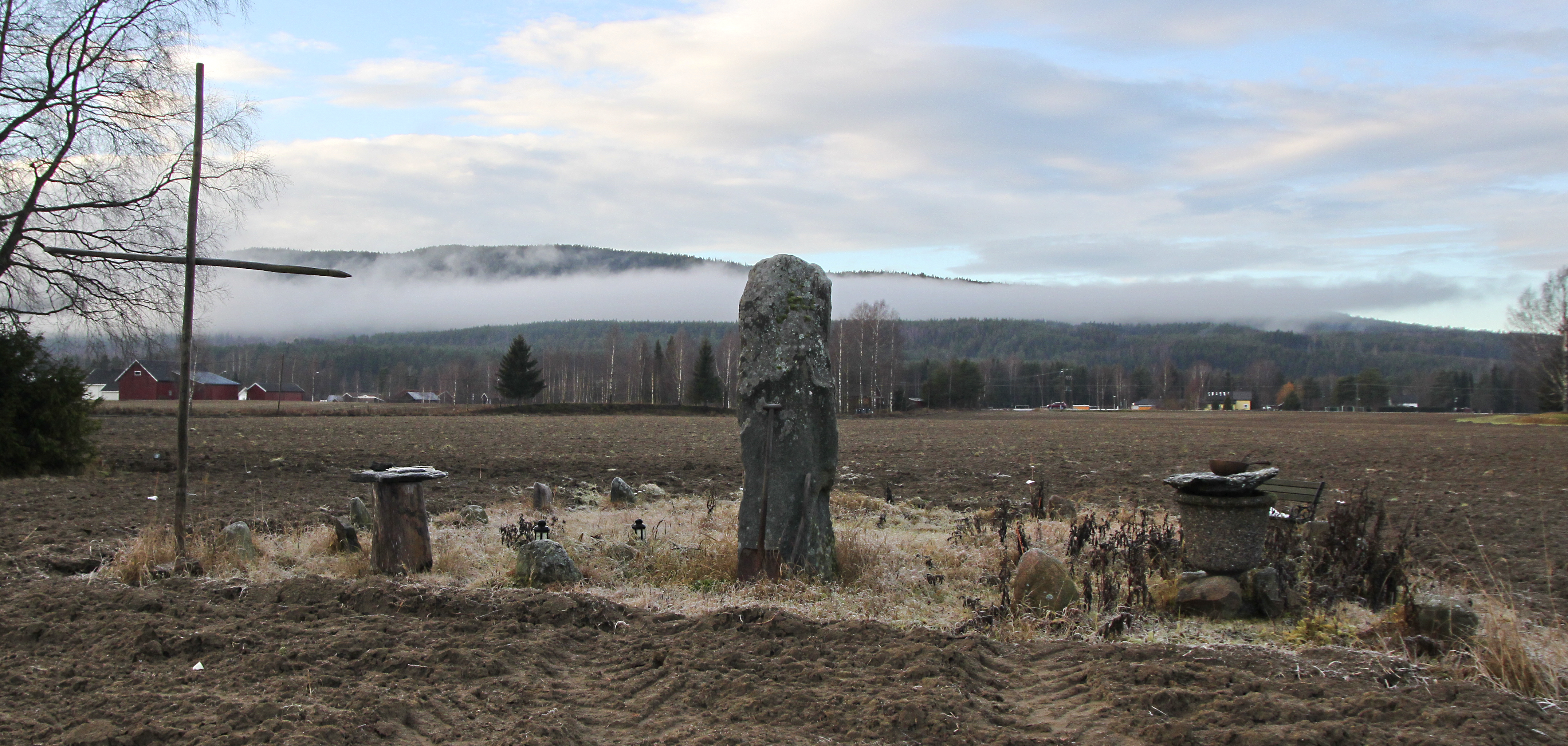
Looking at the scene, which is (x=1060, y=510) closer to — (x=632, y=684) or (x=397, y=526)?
(x=632, y=684)

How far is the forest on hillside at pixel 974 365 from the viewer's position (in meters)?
75.7

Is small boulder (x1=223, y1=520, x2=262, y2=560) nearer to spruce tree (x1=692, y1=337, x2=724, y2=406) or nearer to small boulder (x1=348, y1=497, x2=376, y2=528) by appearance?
small boulder (x1=348, y1=497, x2=376, y2=528)

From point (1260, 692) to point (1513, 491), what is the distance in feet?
44.0

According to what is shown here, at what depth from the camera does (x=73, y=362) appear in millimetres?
15680

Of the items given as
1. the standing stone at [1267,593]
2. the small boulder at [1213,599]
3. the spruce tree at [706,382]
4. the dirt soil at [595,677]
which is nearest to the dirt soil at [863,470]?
the dirt soil at [595,677]

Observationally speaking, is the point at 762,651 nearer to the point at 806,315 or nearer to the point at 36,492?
the point at 806,315

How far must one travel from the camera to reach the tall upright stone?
721 centimetres

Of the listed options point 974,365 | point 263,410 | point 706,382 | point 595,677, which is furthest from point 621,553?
point 974,365

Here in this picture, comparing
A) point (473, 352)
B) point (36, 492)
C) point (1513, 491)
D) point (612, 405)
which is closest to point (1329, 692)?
point (1513, 491)

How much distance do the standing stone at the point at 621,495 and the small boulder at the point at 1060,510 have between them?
19.1ft

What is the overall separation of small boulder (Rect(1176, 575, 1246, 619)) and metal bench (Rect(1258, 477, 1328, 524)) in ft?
8.98

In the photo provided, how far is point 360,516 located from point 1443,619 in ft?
32.3

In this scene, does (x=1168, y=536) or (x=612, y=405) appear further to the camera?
(x=612, y=405)

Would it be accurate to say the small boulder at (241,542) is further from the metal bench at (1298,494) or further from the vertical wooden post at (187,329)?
the metal bench at (1298,494)
